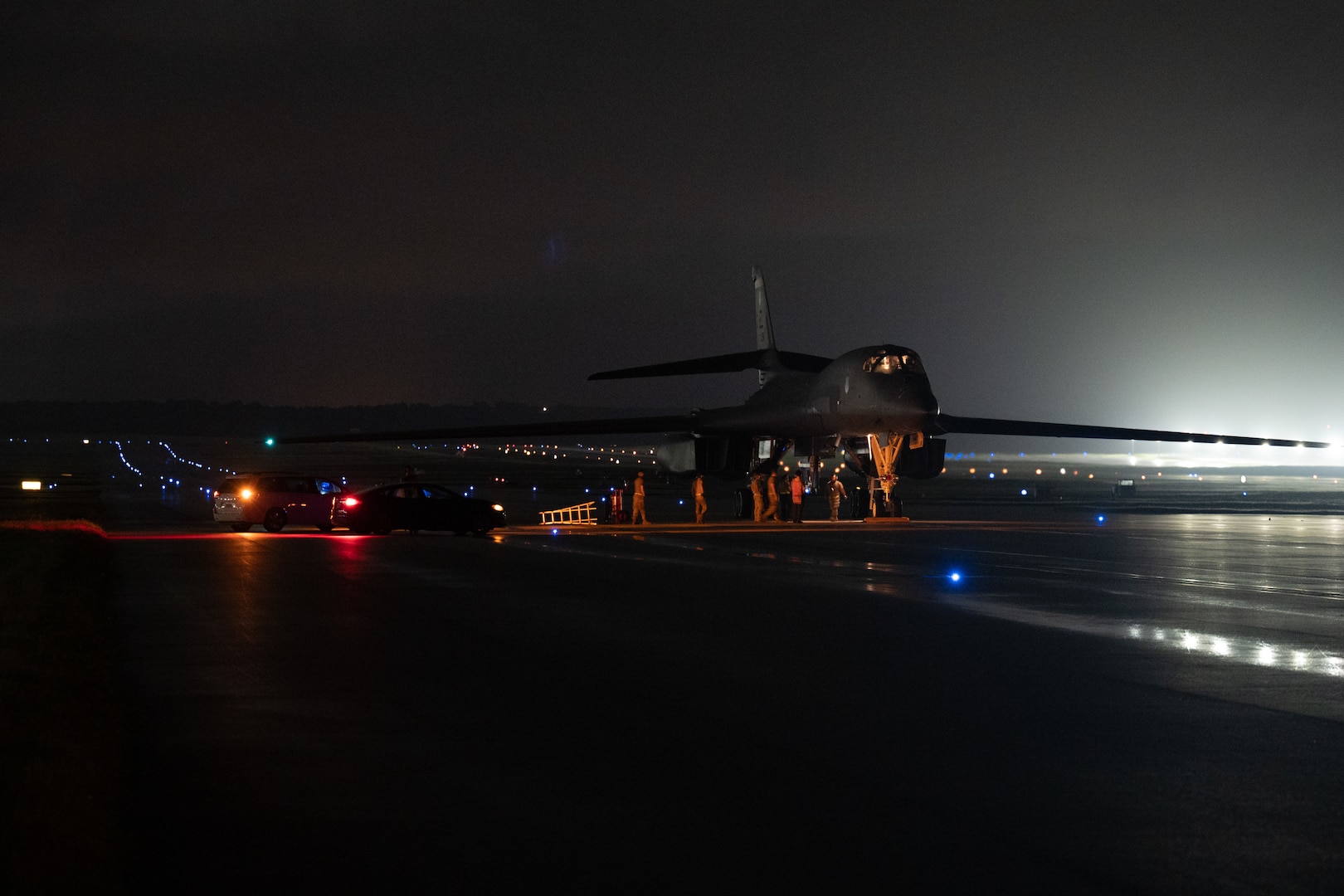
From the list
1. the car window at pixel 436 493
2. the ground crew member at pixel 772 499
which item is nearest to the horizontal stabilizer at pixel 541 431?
the ground crew member at pixel 772 499

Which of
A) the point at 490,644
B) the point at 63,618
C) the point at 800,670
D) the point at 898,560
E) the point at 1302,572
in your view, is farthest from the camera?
the point at 898,560

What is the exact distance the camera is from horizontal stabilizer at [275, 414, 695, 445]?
4169 cm

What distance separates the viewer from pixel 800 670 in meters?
11.1

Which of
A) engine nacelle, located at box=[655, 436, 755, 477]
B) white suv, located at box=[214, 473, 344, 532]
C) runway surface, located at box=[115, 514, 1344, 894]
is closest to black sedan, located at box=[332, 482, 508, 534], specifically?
white suv, located at box=[214, 473, 344, 532]

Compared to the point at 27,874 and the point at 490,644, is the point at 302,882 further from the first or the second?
the point at 490,644

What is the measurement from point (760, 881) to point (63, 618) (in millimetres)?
10669

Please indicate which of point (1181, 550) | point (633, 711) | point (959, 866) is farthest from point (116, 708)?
point (1181, 550)

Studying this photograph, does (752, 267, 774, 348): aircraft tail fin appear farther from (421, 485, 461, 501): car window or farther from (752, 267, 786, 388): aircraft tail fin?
(421, 485, 461, 501): car window

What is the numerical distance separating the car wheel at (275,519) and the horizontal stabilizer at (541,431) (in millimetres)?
5708

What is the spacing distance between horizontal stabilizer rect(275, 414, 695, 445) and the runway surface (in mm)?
23042

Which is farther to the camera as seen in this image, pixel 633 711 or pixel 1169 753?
pixel 633 711

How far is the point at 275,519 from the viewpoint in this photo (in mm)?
34094

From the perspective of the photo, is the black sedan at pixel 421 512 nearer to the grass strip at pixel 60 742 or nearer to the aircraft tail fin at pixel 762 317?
the grass strip at pixel 60 742

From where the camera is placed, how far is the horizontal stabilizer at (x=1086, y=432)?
1668 inches
